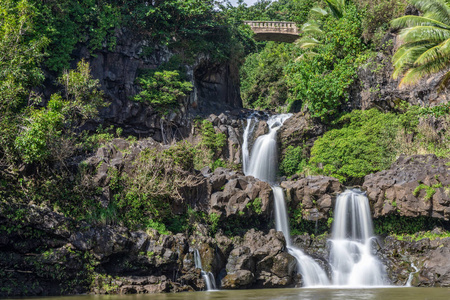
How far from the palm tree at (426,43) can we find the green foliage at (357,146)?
653 cm

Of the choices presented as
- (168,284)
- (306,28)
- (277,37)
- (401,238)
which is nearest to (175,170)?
(168,284)

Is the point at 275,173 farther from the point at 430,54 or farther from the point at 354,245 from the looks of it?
the point at 430,54

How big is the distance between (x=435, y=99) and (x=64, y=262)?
66.1 ft

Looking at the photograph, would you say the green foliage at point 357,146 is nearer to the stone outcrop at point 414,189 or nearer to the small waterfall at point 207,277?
the stone outcrop at point 414,189

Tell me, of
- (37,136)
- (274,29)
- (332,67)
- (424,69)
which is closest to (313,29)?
(332,67)

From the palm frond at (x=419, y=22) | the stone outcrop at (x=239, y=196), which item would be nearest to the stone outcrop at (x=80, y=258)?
the stone outcrop at (x=239, y=196)

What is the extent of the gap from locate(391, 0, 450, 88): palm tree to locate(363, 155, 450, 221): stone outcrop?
4.11m

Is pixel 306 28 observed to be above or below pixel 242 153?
above

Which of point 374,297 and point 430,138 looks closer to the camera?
point 374,297

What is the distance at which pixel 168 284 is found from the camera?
15734mm

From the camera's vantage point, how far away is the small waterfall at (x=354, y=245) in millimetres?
18109

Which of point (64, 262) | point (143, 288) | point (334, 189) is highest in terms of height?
point (334, 189)

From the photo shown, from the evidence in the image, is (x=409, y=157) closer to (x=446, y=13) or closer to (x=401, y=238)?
(x=401, y=238)

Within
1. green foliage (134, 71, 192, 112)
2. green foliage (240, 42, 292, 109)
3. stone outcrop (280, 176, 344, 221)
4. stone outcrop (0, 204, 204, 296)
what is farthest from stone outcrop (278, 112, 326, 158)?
stone outcrop (0, 204, 204, 296)
